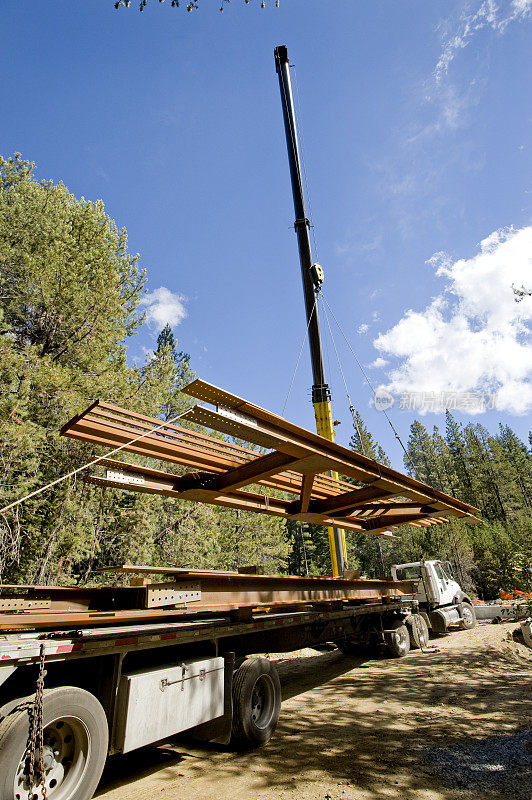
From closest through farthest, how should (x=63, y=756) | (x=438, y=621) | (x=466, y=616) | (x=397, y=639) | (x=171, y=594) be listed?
1. (x=63, y=756)
2. (x=171, y=594)
3. (x=397, y=639)
4. (x=438, y=621)
5. (x=466, y=616)

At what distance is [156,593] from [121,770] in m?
2.11

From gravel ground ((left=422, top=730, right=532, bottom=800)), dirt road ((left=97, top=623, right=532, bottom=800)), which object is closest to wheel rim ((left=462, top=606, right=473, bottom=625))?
dirt road ((left=97, top=623, right=532, bottom=800))

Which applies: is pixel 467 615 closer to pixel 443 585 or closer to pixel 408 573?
pixel 443 585

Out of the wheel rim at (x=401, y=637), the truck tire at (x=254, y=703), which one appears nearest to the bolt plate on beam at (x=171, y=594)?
the truck tire at (x=254, y=703)

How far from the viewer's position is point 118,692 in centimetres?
385

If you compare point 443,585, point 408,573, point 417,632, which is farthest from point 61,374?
point 443,585

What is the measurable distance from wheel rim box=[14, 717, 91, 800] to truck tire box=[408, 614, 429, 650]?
427 inches

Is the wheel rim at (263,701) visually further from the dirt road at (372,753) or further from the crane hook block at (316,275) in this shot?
the crane hook block at (316,275)

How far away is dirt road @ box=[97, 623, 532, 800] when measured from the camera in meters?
4.03

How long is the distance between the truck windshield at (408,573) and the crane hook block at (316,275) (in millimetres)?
10720

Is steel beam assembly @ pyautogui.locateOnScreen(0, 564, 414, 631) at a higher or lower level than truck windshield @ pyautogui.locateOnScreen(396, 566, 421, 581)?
lower

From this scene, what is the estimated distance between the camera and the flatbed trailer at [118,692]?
311 cm

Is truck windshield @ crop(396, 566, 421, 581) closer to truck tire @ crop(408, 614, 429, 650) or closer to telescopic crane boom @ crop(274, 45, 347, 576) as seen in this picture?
truck tire @ crop(408, 614, 429, 650)

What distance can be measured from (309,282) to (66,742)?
11484mm
